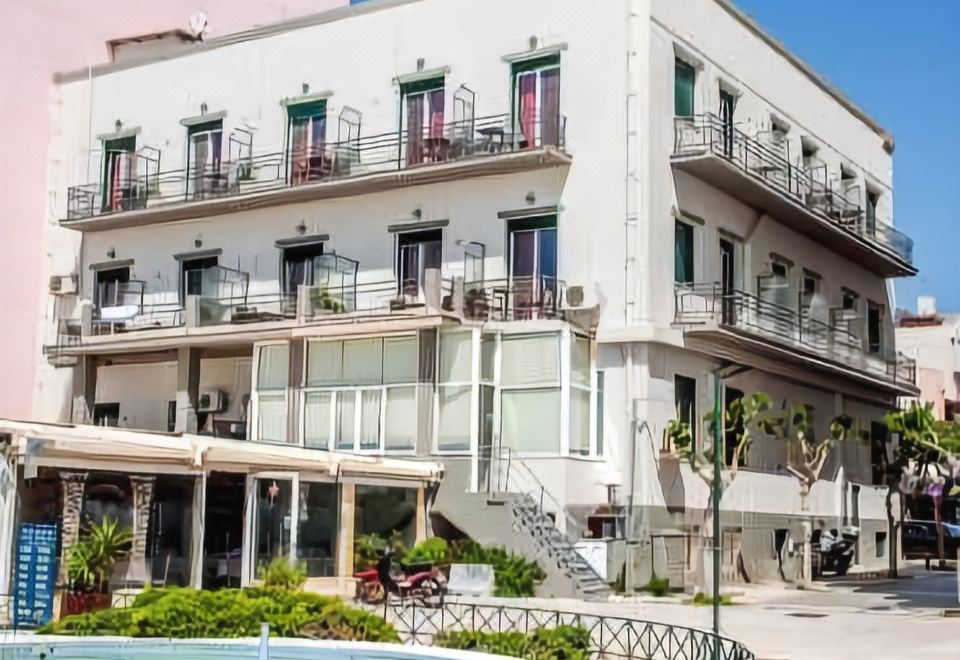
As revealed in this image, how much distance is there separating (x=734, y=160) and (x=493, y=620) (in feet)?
46.4

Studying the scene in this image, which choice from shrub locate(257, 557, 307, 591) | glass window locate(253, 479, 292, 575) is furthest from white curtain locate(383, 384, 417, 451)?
shrub locate(257, 557, 307, 591)

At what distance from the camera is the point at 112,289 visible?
37125mm

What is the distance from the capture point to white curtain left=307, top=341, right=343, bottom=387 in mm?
30156

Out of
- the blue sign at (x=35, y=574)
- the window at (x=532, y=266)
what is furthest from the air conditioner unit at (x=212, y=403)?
the blue sign at (x=35, y=574)

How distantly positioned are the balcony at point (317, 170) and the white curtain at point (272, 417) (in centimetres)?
511

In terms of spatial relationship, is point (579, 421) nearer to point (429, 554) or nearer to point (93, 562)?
point (429, 554)

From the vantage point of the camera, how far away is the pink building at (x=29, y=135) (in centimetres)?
3697

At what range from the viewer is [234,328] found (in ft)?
104

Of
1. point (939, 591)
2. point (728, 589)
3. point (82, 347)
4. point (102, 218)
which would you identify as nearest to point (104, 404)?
point (82, 347)

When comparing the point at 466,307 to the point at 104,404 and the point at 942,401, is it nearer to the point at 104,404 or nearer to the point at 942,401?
the point at 104,404

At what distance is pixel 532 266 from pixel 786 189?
25.3 feet

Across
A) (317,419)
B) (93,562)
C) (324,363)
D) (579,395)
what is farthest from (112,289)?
(93,562)

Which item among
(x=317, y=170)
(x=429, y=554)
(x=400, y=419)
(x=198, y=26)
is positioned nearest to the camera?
(x=429, y=554)

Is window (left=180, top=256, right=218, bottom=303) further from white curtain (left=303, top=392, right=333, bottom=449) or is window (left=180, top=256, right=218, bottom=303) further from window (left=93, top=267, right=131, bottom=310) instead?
white curtain (left=303, top=392, right=333, bottom=449)
